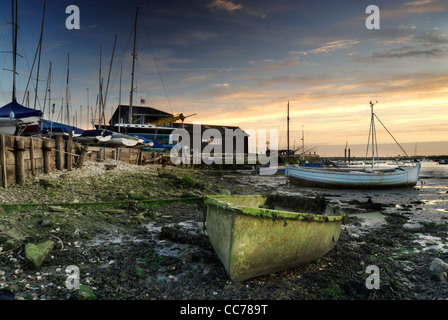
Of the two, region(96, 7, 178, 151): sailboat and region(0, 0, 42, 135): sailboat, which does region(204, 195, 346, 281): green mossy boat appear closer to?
region(0, 0, 42, 135): sailboat

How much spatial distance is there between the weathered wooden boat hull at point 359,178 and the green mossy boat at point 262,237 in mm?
19159

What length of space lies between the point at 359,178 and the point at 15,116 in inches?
1038

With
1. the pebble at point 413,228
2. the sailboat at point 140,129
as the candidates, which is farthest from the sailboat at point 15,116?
the pebble at point 413,228

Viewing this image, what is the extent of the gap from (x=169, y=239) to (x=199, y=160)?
106ft

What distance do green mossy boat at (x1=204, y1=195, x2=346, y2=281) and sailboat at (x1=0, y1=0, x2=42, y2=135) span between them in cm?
1689

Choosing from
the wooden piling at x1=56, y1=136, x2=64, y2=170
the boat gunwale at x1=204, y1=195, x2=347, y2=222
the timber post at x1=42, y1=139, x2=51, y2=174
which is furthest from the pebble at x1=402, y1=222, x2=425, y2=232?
the wooden piling at x1=56, y1=136, x2=64, y2=170

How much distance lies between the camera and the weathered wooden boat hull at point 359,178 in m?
24.0

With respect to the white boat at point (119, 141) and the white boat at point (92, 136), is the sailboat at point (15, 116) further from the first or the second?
the white boat at point (119, 141)

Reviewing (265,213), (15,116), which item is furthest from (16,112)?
(265,213)

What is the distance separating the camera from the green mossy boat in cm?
526

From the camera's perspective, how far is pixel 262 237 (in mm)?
5496

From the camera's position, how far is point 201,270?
595 centimetres
